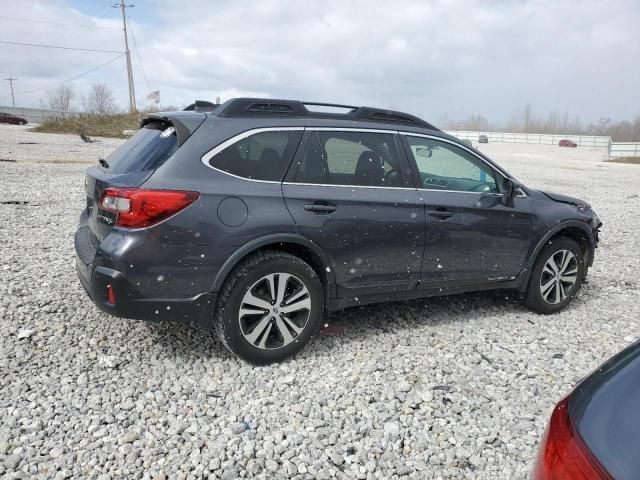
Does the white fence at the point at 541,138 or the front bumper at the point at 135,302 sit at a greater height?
the white fence at the point at 541,138

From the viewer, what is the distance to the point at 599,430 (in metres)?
1.33

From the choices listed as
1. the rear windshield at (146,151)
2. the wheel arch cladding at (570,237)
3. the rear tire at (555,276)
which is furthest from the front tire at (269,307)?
the rear tire at (555,276)

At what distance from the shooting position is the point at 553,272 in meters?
4.88

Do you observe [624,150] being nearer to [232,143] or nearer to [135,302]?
[232,143]

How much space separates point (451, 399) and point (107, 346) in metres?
2.46

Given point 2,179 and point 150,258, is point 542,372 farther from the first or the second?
point 2,179

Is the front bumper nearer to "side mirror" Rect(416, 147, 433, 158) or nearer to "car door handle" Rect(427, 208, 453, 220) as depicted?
"car door handle" Rect(427, 208, 453, 220)

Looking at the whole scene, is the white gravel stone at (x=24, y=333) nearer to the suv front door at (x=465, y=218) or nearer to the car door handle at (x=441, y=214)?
the suv front door at (x=465, y=218)

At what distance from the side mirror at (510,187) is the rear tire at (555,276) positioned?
0.66 m

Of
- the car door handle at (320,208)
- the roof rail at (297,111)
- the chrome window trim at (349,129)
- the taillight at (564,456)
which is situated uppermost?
the roof rail at (297,111)

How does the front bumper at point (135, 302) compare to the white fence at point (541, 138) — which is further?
the white fence at point (541, 138)

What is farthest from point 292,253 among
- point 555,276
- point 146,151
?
point 555,276

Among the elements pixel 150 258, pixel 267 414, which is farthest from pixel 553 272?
pixel 150 258

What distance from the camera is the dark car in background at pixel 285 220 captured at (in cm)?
328
